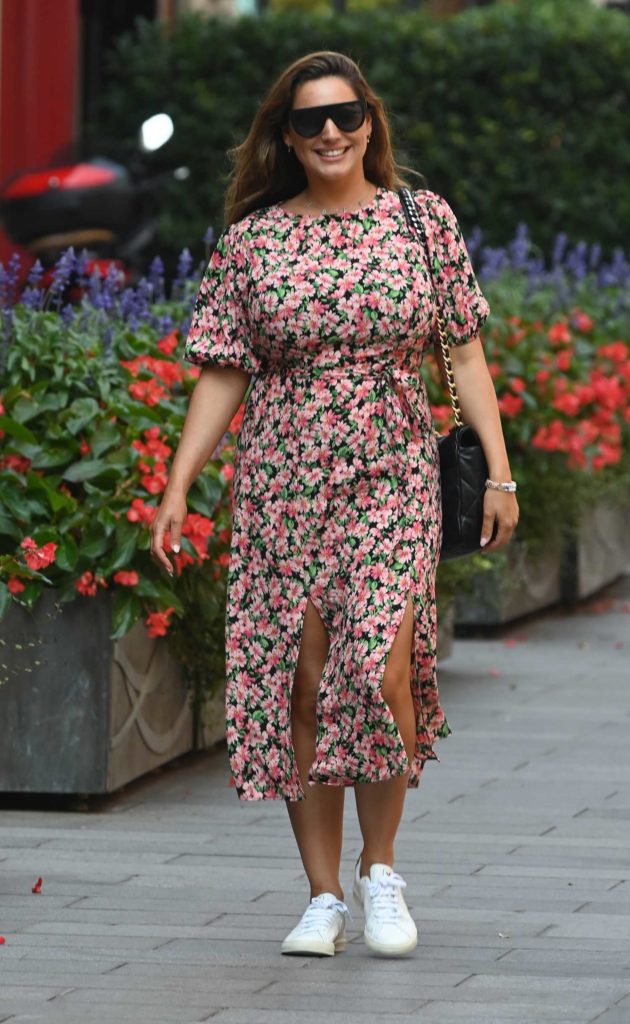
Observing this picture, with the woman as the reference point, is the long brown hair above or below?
above

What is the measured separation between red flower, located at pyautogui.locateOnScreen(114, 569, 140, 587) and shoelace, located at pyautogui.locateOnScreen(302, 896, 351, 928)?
4.45 feet

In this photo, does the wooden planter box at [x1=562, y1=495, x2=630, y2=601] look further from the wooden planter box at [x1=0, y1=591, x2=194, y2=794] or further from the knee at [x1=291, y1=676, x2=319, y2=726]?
the knee at [x1=291, y1=676, x2=319, y2=726]

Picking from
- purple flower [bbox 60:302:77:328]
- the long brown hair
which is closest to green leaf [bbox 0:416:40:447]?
purple flower [bbox 60:302:77:328]

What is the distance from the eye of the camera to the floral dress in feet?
14.4

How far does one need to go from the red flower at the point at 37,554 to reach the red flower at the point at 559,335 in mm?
4290

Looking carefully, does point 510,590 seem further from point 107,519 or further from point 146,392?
point 107,519

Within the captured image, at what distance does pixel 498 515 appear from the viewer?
452 centimetres

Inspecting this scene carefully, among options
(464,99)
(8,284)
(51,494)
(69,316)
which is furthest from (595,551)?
(464,99)

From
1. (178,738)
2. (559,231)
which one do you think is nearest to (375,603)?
(178,738)

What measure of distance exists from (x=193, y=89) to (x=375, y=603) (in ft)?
39.5

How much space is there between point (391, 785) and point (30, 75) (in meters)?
10.3

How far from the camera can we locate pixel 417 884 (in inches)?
199

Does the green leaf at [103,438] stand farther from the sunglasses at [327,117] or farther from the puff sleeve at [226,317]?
the sunglasses at [327,117]

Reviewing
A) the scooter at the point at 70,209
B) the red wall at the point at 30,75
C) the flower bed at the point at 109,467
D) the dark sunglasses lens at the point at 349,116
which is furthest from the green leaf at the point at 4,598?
the red wall at the point at 30,75
